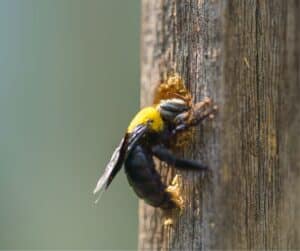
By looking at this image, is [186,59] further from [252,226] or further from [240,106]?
[252,226]

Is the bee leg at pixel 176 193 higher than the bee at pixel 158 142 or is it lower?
lower

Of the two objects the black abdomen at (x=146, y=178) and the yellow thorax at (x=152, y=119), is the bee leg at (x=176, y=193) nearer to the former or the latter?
the black abdomen at (x=146, y=178)

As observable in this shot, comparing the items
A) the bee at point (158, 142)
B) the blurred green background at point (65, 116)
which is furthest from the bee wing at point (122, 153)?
the blurred green background at point (65, 116)

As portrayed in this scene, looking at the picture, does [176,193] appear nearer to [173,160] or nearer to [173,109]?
[173,160]

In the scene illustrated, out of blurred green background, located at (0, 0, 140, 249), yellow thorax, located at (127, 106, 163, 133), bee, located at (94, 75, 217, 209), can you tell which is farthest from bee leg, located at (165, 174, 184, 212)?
blurred green background, located at (0, 0, 140, 249)

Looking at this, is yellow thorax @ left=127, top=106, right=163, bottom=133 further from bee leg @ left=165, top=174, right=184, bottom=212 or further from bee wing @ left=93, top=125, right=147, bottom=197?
bee leg @ left=165, top=174, right=184, bottom=212
